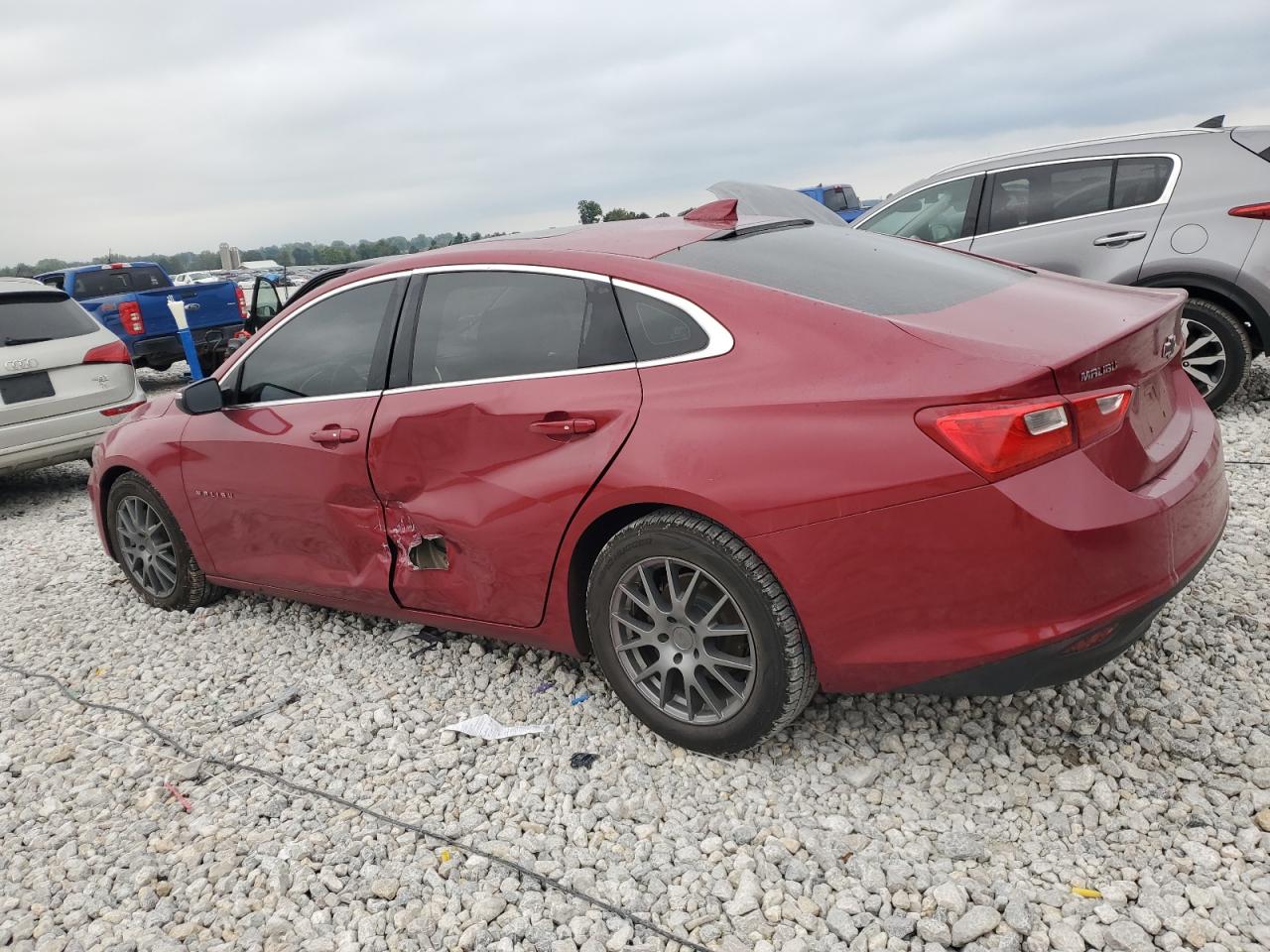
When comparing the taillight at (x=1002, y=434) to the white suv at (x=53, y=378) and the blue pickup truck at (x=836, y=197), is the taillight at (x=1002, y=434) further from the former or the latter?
the blue pickup truck at (x=836, y=197)

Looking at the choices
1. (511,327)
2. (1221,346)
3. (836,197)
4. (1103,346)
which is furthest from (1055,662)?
(836,197)

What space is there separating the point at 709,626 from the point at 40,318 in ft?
21.6

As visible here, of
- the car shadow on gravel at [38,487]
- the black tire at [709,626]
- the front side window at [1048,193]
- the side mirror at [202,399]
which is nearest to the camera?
the black tire at [709,626]

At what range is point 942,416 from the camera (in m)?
2.32

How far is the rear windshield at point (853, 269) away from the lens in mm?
2766

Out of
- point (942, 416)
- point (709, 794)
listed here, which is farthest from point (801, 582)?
point (709, 794)

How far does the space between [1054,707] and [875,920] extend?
1097 mm

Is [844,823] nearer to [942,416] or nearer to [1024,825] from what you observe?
[1024,825]

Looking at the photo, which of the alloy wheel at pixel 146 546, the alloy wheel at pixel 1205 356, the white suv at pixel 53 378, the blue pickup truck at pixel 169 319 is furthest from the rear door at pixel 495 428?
the blue pickup truck at pixel 169 319

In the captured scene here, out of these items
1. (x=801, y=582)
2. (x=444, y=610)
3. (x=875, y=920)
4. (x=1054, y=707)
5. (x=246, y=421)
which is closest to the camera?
(x=875, y=920)

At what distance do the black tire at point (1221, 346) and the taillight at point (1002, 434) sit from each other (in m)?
4.14

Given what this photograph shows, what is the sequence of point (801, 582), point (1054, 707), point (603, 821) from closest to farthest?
point (801, 582) → point (603, 821) → point (1054, 707)

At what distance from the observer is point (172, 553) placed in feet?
15.2

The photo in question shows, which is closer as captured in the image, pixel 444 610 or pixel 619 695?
pixel 619 695
